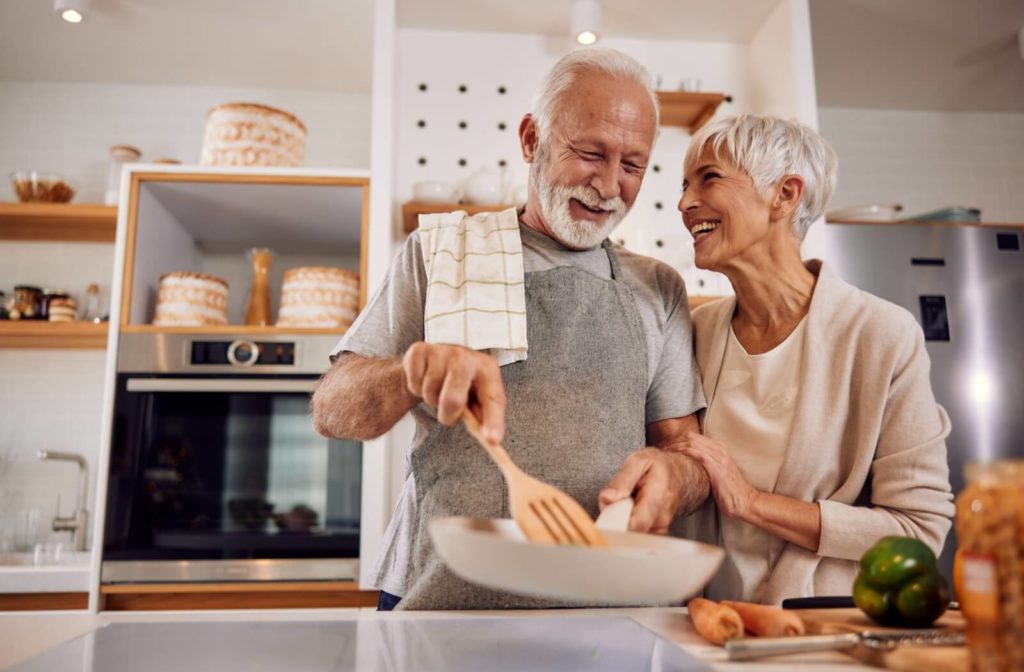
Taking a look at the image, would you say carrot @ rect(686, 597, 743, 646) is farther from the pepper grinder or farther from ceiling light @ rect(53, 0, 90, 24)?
ceiling light @ rect(53, 0, 90, 24)

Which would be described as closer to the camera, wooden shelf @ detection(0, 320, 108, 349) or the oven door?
the oven door

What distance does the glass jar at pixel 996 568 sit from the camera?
0.51 meters

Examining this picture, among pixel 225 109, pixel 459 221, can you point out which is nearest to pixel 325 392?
pixel 459 221

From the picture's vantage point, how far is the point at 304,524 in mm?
2150

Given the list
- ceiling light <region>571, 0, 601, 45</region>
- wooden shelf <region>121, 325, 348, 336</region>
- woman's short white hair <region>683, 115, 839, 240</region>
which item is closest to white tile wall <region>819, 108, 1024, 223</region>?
ceiling light <region>571, 0, 601, 45</region>

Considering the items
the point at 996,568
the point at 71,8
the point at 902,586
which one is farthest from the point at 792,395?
the point at 71,8

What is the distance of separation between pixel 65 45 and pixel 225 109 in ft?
2.81

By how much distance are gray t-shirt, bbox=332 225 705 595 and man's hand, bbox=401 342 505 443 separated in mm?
341

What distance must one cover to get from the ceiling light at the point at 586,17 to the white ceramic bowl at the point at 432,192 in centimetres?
65

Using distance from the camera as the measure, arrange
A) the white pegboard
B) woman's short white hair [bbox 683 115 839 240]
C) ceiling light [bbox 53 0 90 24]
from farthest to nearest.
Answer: the white pegboard → ceiling light [bbox 53 0 90 24] → woman's short white hair [bbox 683 115 839 240]

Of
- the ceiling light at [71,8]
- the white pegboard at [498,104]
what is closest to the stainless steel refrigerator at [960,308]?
the white pegboard at [498,104]

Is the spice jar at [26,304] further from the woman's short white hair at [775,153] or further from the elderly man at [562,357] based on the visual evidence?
the woman's short white hair at [775,153]

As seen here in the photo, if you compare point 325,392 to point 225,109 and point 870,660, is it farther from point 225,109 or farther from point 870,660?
point 225,109

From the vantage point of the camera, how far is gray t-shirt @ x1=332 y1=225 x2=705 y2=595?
3.75 feet
